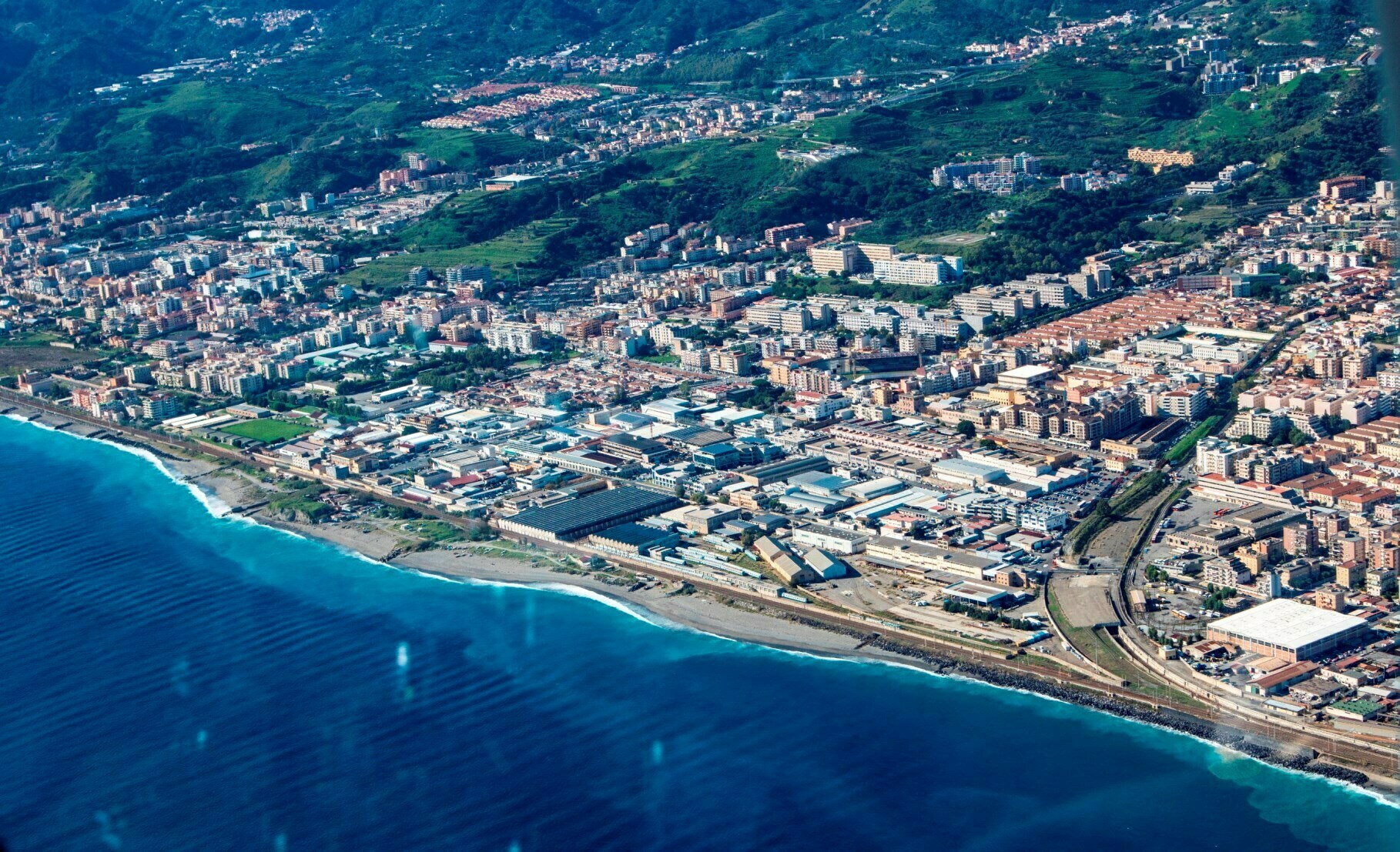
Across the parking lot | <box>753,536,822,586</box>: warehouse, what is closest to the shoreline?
<box>753,536,822,586</box>: warehouse

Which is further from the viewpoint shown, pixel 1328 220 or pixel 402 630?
pixel 1328 220

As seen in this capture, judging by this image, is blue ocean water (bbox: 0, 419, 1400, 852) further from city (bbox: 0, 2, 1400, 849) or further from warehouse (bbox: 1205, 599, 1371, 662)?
warehouse (bbox: 1205, 599, 1371, 662)

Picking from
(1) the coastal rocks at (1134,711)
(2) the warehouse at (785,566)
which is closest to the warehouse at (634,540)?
(2) the warehouse at (785,566)

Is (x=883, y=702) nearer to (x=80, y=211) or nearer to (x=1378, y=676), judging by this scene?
(x=1378, y=676)

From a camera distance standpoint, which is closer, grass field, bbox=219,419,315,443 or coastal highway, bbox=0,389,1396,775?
coastal highway, bbox=0,389,1396,775

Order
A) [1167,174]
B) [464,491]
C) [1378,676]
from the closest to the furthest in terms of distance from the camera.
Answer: [1378,676] → [464,491] → [1167,174]

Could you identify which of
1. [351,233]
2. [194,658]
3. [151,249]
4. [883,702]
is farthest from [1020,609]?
[151,249]
